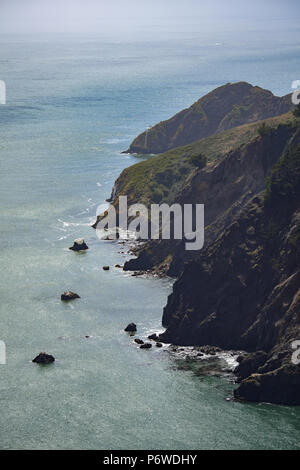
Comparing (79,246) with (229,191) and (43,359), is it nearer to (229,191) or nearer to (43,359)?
(229,191)

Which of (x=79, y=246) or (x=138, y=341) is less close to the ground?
(x=138, y=341)

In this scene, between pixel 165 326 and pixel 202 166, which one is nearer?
pixel 165 326

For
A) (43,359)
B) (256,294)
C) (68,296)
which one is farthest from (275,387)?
(68,296)

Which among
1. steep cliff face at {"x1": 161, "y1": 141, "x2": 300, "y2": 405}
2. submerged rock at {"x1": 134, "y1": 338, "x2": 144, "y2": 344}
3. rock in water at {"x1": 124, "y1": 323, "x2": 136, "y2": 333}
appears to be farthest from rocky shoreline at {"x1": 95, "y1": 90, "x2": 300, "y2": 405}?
rock in water at {"x1": 124, "y1": 323, "x2": 136, "y2": 333}

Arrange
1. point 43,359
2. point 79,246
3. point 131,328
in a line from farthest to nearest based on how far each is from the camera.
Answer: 1. point 79,246
2. point 131,328
3. point 43,359
